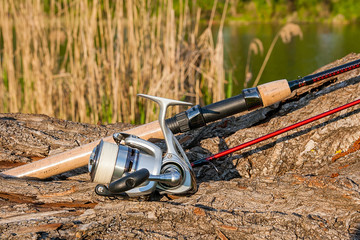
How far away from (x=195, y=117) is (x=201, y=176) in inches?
12.0

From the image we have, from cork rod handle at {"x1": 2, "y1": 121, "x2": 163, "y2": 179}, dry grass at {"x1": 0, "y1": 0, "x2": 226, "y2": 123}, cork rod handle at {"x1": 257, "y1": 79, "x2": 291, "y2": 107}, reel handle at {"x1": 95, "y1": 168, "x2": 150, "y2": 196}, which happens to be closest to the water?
dry grass at {"x1": 0, "y1": 0, "x2": 226, "y2": 123}

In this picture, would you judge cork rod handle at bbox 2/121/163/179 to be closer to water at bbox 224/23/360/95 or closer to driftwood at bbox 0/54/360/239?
driftwood at bbox 0/54/360/239

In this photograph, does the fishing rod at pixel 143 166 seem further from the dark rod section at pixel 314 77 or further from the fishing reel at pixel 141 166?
the dark rod section at pixel 314 77

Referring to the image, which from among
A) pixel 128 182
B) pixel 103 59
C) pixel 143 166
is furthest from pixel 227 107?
pixel 103 59

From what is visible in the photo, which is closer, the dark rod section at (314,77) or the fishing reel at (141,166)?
the fishing reel at (141,166)

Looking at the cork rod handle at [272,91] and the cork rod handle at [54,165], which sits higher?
the cork rod handle at [272,91]

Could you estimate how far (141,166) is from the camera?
1478 millimetres

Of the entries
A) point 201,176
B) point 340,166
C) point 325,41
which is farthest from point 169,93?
point 325,41

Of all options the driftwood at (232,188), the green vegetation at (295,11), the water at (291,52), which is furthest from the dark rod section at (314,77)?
the green vegetation at (295,11)

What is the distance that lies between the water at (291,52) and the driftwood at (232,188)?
2309mm

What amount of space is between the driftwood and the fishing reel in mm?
48

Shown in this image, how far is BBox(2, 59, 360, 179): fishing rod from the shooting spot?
169 cm

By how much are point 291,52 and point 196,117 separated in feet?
19.1

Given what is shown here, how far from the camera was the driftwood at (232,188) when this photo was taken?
1313 millimetres
